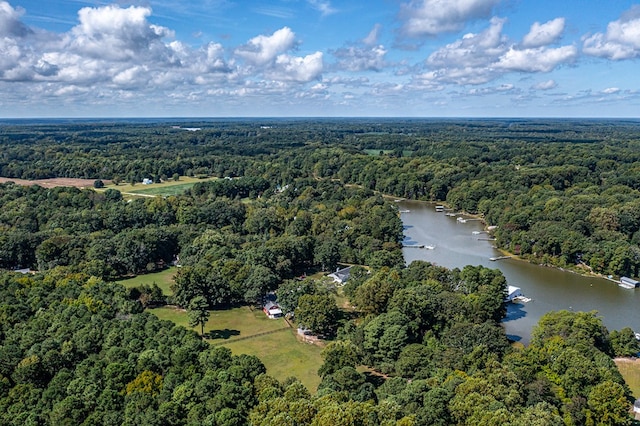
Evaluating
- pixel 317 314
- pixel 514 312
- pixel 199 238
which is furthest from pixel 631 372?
pixel 199 238

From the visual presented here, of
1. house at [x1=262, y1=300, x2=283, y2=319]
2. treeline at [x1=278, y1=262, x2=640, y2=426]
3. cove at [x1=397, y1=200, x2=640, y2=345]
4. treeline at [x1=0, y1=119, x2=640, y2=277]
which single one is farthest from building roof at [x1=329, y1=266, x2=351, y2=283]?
treeline at [x1=0, y1=119, x2=640, y2=277]

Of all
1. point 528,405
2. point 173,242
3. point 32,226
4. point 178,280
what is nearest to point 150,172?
point 32,226

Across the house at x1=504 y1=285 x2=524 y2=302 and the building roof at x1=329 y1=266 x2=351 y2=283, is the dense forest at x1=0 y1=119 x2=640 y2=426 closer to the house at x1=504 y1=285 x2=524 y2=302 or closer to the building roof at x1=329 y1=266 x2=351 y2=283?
the building roof at x1=329 y1=266 x2=351 y2=283

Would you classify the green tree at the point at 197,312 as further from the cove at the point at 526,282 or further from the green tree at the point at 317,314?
the cove at the point at 526,282

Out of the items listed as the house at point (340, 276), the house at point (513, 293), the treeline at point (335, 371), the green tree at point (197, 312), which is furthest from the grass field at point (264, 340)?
the house at point (513, 293)

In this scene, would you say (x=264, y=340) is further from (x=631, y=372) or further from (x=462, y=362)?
(x=631, y=372)

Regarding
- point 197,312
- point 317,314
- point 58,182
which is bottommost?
point 58,182
